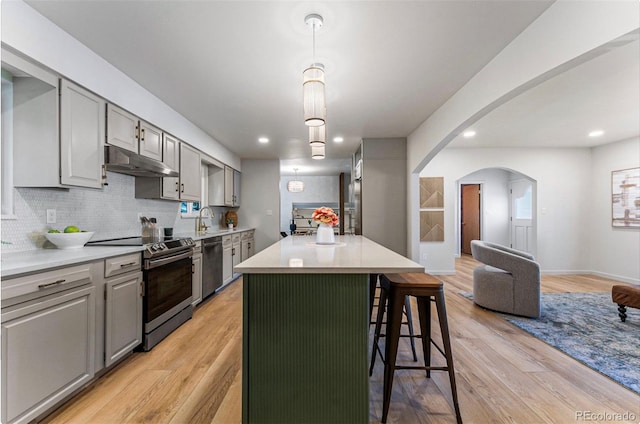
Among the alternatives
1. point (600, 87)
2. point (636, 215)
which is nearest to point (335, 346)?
point (600, 87)

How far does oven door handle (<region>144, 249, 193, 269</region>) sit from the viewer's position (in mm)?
2575

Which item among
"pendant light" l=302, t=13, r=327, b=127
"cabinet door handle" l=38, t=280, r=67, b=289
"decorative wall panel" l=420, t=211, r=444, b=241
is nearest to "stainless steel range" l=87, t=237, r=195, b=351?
"cabinet door handle" l=38, t=280, r=67, b=289

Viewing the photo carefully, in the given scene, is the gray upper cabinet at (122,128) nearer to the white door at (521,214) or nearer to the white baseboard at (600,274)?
the white baseboard at (600,274)

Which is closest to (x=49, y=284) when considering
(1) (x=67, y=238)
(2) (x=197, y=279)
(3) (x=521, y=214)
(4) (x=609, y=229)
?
(1) (x=67, y=238)

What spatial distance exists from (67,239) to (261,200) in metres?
4.72

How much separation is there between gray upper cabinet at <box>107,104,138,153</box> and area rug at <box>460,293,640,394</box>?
4.27 m

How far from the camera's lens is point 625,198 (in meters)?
5.27

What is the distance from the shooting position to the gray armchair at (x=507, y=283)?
3.42 meters

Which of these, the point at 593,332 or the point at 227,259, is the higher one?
the point at 227,259

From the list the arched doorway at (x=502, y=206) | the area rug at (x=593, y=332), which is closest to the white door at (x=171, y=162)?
the area rug at (x=593, y=332)

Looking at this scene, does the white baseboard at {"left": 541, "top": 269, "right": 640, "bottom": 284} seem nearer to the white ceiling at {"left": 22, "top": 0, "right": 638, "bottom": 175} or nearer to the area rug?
the area rug

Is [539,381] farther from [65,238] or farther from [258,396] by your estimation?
[65,238]

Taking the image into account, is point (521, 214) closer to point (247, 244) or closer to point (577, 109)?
point (577, 109)

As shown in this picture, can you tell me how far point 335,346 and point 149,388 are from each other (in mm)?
1389
